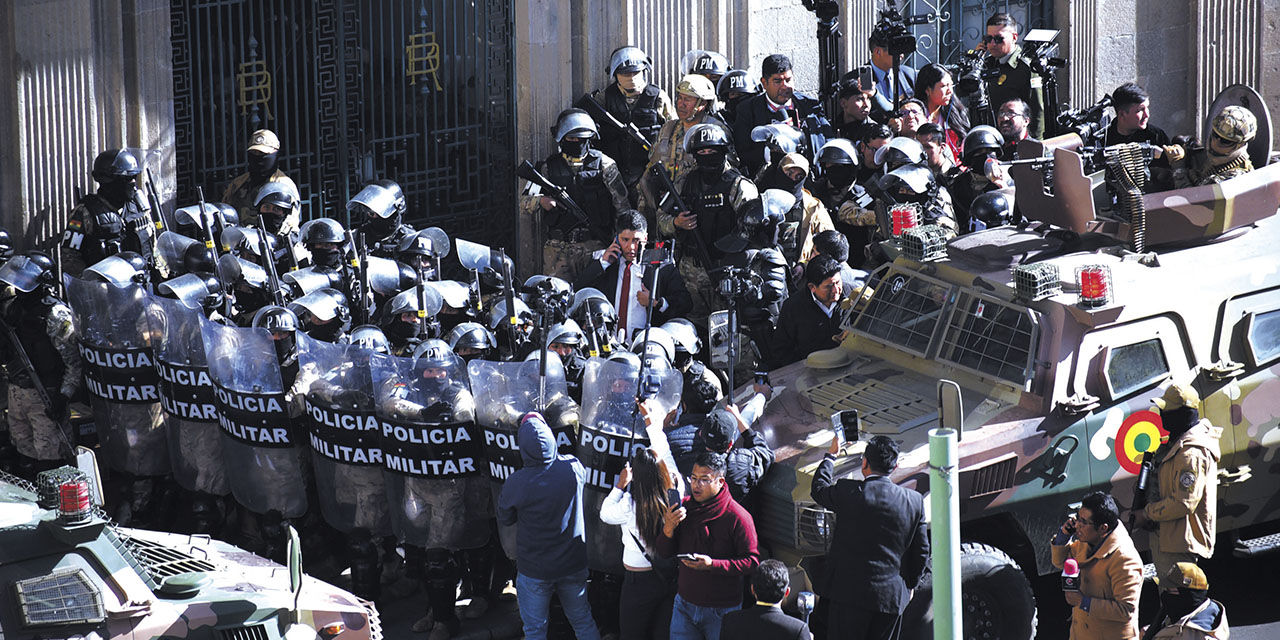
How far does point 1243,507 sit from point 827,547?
2817 millimetres

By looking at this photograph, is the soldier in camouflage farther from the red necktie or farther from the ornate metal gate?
the ornate metal gate

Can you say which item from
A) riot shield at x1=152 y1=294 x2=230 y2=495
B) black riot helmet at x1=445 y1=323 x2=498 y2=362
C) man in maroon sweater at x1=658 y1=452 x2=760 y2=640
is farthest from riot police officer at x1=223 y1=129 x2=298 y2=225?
man in maroon sweater at x1=658 y1=452 x2=760 y2=640

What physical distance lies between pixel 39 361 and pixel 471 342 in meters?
3.90

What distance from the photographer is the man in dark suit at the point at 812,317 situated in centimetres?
1302

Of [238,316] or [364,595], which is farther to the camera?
[238,316]

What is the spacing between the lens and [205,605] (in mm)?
9961

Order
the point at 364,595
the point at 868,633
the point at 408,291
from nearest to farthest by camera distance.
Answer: the point at 868,633 < the point at 364,595 < the point at 408,291

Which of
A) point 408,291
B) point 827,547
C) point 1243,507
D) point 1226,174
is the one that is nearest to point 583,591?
point 827,547

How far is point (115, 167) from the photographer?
16109 millimetres

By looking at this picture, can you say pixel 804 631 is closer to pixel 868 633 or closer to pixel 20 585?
pixel 868 633

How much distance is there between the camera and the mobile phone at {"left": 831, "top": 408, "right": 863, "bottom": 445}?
11.2 meters

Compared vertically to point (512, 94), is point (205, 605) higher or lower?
lower

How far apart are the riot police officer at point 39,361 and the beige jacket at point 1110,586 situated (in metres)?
7.94

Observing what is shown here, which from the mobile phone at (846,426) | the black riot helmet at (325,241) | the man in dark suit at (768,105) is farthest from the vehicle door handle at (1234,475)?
the black riot helmet at (325,241)
